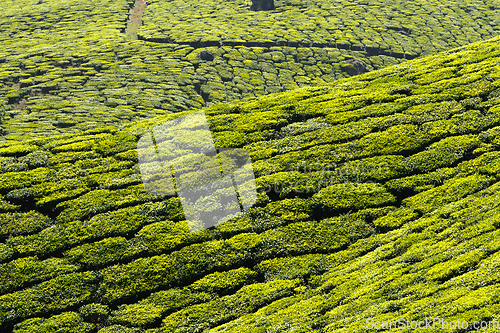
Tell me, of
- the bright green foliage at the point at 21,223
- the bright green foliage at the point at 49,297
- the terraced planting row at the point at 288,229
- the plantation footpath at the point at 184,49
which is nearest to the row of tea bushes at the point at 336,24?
the plantation footpath at the point at 184,49

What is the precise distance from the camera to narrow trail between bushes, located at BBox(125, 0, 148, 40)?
10602cm

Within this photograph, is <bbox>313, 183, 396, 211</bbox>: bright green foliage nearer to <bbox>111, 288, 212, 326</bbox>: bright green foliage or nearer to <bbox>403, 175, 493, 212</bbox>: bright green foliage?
<bbox>403, 175, 493, 212</bbox>: bright green foliage

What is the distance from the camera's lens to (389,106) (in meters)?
29.8

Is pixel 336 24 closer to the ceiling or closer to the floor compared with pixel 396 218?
closer to the floor

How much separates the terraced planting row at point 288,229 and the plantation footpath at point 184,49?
114 ft

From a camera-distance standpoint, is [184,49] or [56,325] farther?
[184,49]

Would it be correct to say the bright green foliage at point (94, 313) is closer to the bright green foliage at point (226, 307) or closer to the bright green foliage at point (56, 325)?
the bright green foliage at point (56, 325)

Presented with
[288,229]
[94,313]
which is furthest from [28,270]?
[288,229]

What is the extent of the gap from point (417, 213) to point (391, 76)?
19005 millimetres

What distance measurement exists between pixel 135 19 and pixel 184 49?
131 feet

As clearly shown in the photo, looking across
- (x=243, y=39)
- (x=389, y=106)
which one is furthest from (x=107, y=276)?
(x=243, y=39)

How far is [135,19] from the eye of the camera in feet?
392

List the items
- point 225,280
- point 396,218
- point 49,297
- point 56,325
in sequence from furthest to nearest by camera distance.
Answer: point 396,218, point 225,280, point 49,297, point 56,325

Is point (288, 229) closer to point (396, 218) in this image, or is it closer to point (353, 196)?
point (353, 196)
